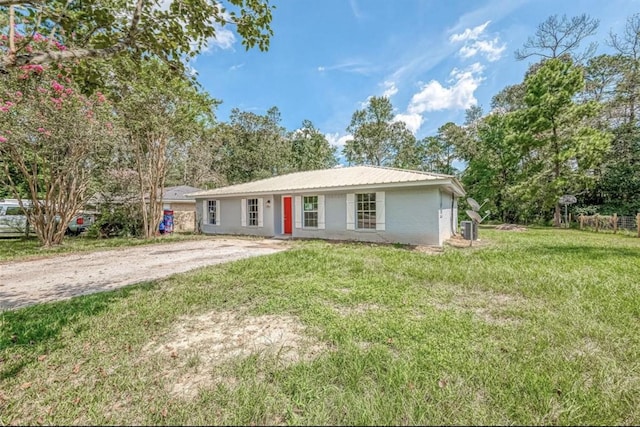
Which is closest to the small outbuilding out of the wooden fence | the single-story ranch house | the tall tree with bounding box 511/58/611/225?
the single-story ranch house

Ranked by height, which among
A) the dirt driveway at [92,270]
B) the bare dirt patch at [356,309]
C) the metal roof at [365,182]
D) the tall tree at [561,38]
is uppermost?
the tall tree at [561,38]

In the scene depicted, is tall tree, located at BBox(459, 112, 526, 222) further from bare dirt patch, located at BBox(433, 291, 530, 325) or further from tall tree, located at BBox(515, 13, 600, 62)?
bare dirt patch, located at BBox(433, 291, 530, 325)

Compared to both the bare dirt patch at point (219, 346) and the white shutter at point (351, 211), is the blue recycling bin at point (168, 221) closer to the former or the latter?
the white shutter at point (351, 211)

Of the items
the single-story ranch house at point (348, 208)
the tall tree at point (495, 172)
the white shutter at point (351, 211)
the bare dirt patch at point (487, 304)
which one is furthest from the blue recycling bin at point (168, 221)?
the tall tree at point (495, 172)

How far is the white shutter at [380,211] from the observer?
9.47 metres

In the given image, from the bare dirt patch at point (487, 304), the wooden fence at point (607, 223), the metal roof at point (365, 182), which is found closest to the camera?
the bare dirt patch at point (487, 304)

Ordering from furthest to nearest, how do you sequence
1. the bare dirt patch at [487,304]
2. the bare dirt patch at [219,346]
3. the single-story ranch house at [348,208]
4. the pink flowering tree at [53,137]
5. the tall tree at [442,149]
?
the tall tree at [442,149] → the single-story ranch house at [348,208] → the pink flowering tree at [53,137] → the bare dirt patch at [487,304] → the bare dirt patch at [219,346]

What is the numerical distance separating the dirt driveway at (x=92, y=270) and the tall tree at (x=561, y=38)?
2539 cm

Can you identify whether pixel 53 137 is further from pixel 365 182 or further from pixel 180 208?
pixel 365 182

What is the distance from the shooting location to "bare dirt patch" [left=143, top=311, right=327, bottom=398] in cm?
221

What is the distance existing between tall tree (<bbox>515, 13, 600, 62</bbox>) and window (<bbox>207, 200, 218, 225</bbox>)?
80.6 feet

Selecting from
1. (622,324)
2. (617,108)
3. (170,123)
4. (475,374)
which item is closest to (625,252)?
(622,324)

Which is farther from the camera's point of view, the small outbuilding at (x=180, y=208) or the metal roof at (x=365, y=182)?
the small outbuilding at (x=180, y=208)

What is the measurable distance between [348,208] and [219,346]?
7.95 meters
